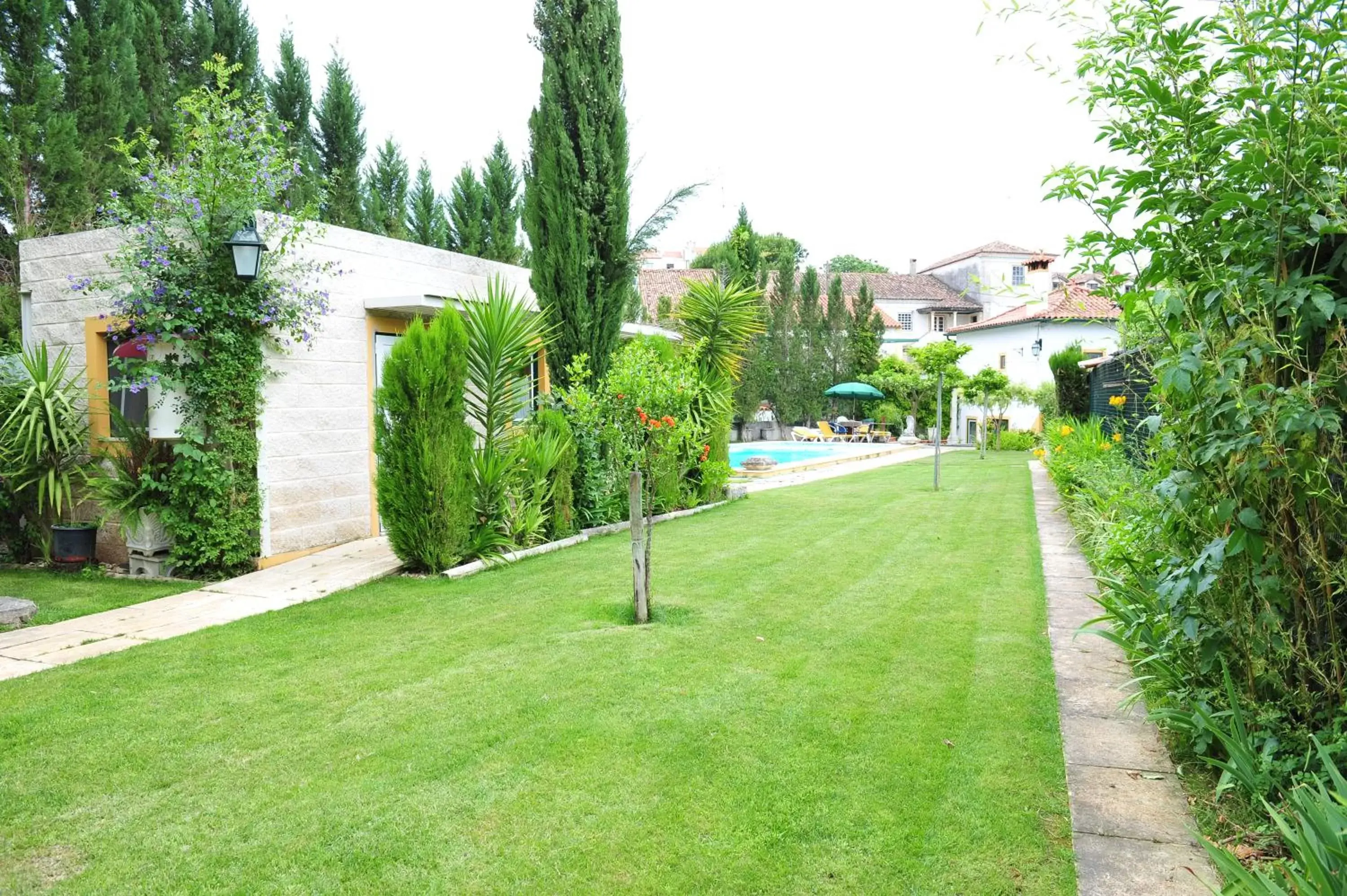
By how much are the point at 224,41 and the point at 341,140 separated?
102 inches

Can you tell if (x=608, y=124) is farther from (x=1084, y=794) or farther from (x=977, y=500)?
(x=1084, y=794)

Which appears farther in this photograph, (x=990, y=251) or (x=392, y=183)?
(x=990, y=251)

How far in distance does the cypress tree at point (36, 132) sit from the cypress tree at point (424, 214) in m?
6.31

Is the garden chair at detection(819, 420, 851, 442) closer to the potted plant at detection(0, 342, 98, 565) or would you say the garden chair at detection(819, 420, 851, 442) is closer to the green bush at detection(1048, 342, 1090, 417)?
the green bush at detection(1048, 342, 1090, 417)

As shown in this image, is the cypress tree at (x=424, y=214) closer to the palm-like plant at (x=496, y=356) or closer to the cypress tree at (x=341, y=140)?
the cypress tree at (x=341, y=140)

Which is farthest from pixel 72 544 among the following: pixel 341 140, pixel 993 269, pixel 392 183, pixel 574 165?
pixel 993 269

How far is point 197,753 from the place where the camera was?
3.66 metres

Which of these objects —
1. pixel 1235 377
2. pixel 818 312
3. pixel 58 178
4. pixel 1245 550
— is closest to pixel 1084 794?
pixel 1245 550

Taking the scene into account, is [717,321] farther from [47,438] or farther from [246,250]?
[47,438]

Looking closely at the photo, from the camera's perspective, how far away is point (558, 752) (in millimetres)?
3566

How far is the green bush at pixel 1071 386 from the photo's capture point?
18.8m

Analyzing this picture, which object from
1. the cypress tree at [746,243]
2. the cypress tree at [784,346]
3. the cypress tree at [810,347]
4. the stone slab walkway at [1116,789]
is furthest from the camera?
the cypress tree at [810,347]

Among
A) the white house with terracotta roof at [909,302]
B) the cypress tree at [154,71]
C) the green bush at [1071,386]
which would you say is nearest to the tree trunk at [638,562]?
the cypress tree at [154,71]

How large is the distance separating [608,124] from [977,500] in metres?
7.49
